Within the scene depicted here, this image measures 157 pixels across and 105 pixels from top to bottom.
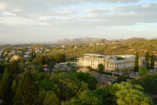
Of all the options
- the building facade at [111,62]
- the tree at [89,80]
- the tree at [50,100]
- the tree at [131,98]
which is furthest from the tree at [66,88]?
the building facade at [111,62]

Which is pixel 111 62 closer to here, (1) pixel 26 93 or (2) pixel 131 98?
(2) pixel 131 98

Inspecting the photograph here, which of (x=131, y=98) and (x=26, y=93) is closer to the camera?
(x=131, y=98)

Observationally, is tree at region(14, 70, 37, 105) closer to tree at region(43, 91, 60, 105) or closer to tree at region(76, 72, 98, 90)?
tree at region(43, 91, 60, 105)

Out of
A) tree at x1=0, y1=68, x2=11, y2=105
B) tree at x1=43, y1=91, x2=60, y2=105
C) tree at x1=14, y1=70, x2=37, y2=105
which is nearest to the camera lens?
tree at x1=43, y1=91, x2=60, y2=105

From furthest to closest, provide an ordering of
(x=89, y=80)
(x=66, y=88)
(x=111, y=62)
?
(x=111, y=62), (x=89, y=80), (x=66, y=88)

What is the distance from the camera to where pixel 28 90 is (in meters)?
12.9

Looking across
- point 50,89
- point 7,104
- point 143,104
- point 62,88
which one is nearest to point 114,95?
point 143,104

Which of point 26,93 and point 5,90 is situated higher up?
point 26,93

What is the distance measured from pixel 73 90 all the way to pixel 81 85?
3.43 feet

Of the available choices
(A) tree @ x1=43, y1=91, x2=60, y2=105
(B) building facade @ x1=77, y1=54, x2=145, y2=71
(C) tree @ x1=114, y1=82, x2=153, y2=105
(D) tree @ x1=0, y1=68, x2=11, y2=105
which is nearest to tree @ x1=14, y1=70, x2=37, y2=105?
(A) tree @ x1=43, y1=91, x2=60, y2=105

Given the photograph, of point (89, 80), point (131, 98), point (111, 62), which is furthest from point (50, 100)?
point (111, 62)

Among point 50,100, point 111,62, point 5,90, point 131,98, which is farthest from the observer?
point 111,62

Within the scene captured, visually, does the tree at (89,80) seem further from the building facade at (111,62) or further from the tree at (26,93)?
the building facade at (111,62)

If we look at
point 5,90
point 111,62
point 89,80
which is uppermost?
point 89,80
